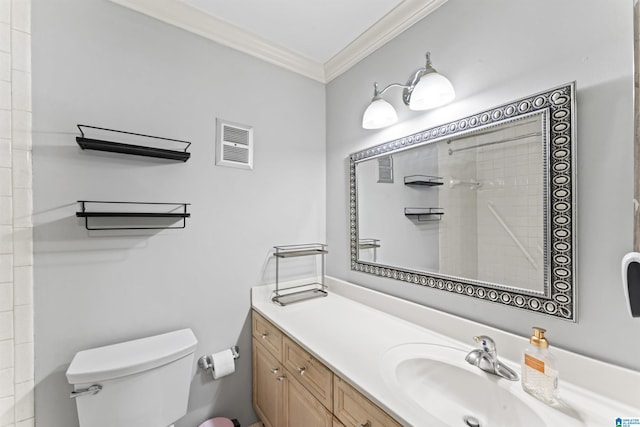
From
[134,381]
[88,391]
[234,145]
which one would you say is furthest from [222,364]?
[234,145]

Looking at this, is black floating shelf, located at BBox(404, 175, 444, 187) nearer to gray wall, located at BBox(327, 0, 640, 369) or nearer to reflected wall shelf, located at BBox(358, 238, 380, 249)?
gray wall, located at BBox(327, 0, 640, 369)

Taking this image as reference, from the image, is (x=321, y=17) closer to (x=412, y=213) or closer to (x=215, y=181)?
(x=215, y=181)

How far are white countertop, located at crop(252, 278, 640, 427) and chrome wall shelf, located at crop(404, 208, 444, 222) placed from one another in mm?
442

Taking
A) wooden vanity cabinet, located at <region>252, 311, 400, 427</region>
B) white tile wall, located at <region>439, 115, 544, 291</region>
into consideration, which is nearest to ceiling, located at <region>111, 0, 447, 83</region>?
white tile wall, located at <region>439, 115, 544, 291</region>

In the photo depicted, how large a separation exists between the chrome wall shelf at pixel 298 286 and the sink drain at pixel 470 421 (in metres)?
0.99

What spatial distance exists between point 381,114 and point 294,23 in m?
0.73

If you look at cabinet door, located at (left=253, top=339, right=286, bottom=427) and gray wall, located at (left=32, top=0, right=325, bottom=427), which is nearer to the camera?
gray wall, located at (left=32, top=0, right=325, bottom=427)

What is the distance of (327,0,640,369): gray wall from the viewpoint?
0.77m

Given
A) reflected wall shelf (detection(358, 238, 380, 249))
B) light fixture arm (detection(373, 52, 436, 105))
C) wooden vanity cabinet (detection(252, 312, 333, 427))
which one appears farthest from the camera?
reflected wall shelf (detection(358, 238, 380, 249))

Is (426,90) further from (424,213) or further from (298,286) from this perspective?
(298,286)

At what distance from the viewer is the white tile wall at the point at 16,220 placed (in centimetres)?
100

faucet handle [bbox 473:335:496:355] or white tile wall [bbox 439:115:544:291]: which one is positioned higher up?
white tile wall [bbox 439:115:544:291]

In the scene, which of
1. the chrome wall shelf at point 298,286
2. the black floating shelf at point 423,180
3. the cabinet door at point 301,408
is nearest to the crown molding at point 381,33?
the black floating shelf at point 423,180

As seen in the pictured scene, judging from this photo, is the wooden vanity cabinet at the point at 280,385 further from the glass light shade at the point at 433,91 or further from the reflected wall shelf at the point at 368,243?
the glass light shade at the point at 433,91
